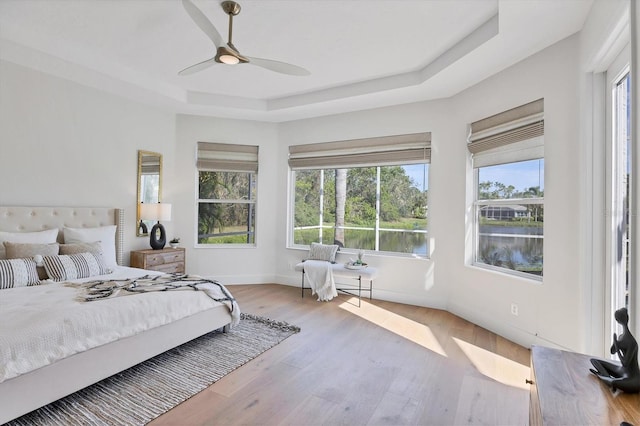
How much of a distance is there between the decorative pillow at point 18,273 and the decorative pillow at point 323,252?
10.3 ft

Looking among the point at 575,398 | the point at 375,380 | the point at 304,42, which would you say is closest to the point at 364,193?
the point at 304,42

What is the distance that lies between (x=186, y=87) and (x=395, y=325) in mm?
4044

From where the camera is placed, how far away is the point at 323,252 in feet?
16.0

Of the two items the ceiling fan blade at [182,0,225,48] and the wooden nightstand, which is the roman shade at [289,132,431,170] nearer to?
the wooden nightstand

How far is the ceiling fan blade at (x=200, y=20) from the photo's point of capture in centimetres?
215

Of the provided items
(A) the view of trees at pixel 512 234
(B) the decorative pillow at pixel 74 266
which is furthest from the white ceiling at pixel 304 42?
(B) the decorative pillow at pixel 74 266

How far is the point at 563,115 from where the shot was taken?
2754 mm

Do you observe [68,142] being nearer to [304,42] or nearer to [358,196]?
[304,42]

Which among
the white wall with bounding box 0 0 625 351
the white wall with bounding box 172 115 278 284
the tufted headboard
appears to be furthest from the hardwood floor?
the tufted headboard

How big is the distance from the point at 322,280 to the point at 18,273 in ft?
10.3

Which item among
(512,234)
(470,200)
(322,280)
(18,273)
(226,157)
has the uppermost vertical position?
(226,157)

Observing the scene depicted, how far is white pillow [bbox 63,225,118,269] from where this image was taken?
3.61 m

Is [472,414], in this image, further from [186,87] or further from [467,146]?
[186,87]

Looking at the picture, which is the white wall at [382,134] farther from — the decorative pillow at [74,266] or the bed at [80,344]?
the decorative pillow at [74,266]
